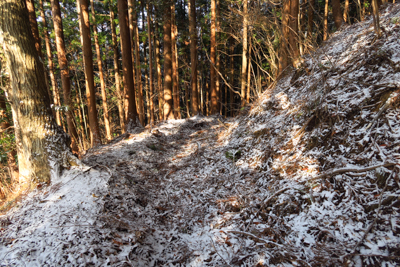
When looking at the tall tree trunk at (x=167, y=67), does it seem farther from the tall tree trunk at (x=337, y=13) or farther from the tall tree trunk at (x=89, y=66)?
the tall tree trunk at (x=337, y=13)

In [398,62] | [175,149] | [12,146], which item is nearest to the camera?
[398,62]

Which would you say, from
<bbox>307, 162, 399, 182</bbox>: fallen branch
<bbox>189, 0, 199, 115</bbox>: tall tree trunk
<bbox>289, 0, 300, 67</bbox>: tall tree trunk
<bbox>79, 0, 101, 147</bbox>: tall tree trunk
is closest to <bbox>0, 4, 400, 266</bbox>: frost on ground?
<bbox>307, 162, 399, 182</bbox>: fallen branch

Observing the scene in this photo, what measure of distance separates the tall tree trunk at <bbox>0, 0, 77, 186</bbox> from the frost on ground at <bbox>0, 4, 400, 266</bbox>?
1.48 feet

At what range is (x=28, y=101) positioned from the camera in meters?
3.66

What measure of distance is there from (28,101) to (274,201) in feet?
14.7

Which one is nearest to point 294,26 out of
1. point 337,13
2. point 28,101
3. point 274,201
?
point 274,201

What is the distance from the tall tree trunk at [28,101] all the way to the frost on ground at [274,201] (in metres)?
0.45

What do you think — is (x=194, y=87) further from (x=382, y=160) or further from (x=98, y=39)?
(x=382, y=160)


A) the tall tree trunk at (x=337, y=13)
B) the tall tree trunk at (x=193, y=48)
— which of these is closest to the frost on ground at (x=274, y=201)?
the tall tree trunk at (x=337, y=13)

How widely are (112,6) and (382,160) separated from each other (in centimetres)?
1460

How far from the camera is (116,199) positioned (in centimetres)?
340

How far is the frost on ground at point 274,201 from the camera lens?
216 centimetres

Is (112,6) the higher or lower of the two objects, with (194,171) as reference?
higher

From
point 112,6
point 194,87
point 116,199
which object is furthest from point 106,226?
point 112,6
